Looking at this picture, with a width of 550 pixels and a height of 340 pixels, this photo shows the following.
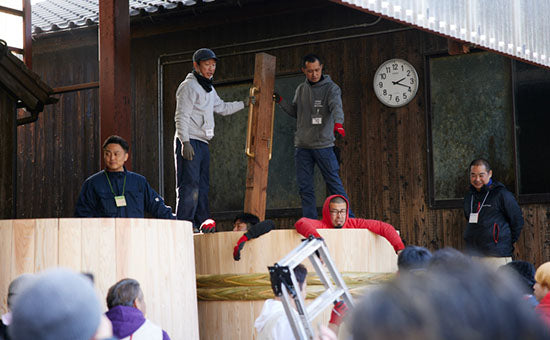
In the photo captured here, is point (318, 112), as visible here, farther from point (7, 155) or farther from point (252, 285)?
point (7, 155)

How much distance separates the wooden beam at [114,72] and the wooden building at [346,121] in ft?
8.17

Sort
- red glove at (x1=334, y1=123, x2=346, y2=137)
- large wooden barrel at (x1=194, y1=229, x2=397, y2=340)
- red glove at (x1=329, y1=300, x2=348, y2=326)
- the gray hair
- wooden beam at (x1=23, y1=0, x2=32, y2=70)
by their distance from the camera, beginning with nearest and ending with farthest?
red glove at (x1=329, y1=300, x2=348, y2=326) < the gray hair < large wooden barrel at (x1=194, y1=229, x2=397, y2=340) < red glove at (x1=334, y1=123, x2=346, y2=137) < wooden beam at (x1=23, y1=0, x2=32, y2=70)

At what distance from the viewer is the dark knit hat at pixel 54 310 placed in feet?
4.99

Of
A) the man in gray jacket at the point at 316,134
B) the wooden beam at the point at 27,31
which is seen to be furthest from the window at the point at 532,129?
the wooden beam at the point at 27,31

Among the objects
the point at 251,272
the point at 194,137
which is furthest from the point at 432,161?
the point at 251,272

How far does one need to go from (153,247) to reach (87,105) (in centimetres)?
724

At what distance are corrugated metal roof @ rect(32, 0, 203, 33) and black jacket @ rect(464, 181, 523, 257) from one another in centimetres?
489

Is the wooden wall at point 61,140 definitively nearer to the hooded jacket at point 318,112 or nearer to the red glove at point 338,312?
the hooded jacket at point 318,112

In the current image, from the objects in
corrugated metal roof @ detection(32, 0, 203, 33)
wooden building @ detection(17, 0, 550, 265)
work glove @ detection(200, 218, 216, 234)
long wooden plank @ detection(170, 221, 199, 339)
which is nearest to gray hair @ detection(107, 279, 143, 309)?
long wooden plank @ detection(170, 221, 199, 339)

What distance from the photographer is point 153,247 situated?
5555 millimetres

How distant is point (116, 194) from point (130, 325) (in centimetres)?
294

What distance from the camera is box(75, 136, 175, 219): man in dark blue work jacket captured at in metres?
6.66

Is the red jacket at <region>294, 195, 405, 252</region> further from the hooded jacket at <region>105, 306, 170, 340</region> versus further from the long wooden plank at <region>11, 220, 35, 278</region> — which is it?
the hooded jacket at <region>105, 306, 170, 340</region>

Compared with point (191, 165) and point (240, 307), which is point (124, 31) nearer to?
point (191, 165)
